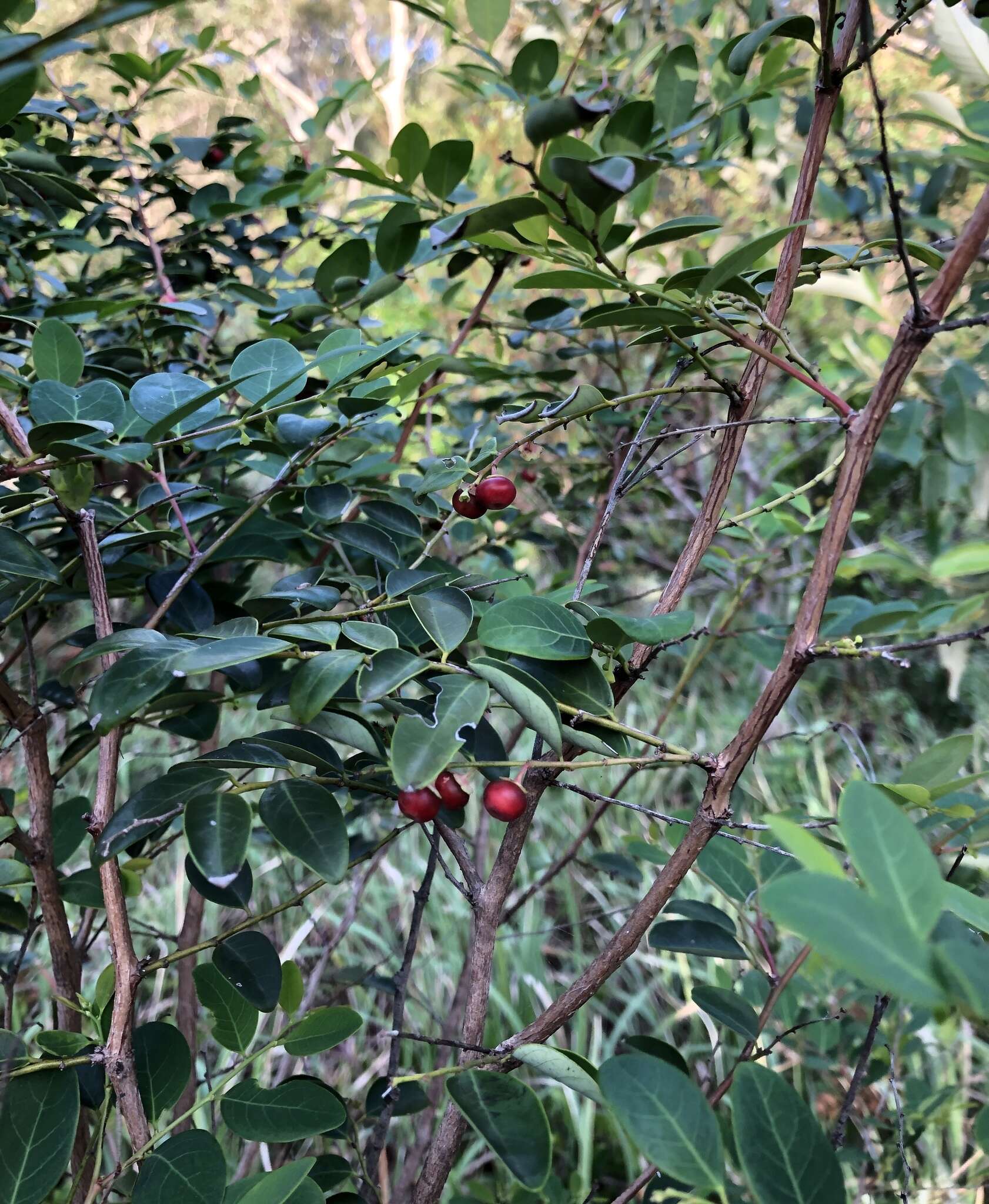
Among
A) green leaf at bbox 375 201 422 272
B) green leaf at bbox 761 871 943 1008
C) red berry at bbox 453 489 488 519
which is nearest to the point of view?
green leaf at bbox 761 871 943 1008

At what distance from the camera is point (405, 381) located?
56 cm

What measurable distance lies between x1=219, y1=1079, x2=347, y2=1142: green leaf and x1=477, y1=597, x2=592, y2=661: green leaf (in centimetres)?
28

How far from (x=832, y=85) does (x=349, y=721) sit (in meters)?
0.45

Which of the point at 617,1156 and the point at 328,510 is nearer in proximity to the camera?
the point at 328,510

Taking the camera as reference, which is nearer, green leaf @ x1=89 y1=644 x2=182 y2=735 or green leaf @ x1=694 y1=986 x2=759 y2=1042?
green leaf @ x1=89 y1=644 x2=182 y2=735

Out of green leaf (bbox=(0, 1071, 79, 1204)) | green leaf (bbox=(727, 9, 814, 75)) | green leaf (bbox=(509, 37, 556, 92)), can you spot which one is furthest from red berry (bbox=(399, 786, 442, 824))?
green leaf (bbox=(509, 37, 556, 92))

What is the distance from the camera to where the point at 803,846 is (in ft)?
0.90

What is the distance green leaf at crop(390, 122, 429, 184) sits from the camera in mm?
724

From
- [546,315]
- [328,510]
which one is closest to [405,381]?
[328,510]

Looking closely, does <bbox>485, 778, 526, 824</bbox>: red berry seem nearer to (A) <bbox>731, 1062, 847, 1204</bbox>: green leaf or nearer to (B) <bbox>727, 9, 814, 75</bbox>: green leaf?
(A) <bbox>731, 1062, 847, 1204</bbox>: green leaf

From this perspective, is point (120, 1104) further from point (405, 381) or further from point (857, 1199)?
point (857, 1199)

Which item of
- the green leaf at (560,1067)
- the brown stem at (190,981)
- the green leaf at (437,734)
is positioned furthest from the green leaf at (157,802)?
the brown stem at (190,981)

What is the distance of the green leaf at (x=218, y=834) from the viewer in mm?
380

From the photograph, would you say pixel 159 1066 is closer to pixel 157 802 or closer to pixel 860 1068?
pixel 157 802
